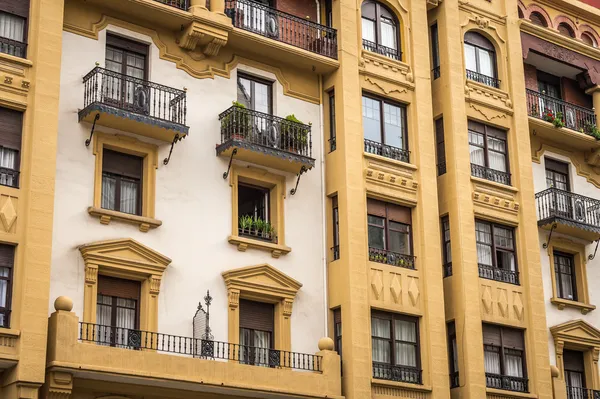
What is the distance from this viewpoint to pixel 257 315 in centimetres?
2900

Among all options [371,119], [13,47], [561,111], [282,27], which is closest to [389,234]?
[371,119]

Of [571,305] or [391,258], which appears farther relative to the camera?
[571,305]

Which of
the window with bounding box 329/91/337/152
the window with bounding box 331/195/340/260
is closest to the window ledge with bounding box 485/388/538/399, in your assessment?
the window with bounding box 331/195/340/260

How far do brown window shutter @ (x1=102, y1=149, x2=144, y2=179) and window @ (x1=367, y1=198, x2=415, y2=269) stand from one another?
6.98 m

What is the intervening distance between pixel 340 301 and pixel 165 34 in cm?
878

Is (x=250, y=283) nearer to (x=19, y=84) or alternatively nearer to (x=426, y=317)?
(x=426, y=317)

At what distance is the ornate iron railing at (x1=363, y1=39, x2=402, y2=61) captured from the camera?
108 ft

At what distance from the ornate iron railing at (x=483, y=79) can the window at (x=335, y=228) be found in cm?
715

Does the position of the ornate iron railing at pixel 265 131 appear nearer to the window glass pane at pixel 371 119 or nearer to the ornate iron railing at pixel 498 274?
the window glass pane at pixel 371 119

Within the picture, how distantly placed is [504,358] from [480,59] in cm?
1001

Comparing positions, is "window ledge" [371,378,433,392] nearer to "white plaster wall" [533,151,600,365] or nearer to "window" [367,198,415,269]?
"window" [367,198,415,269]

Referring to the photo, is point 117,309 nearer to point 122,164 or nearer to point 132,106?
point 122,164

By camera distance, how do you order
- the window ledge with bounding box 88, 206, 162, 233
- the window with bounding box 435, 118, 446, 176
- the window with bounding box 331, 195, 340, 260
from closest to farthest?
the window ledge with bounding box 88, 206, 162, 233, the window with bounding box 331, 195, 340, 260, the window with bounding box 435, 118, 446, 176

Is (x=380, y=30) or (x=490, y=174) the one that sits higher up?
(x=380, y=30)
